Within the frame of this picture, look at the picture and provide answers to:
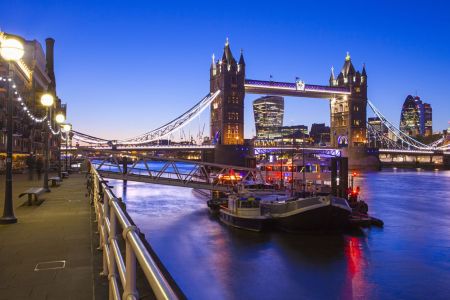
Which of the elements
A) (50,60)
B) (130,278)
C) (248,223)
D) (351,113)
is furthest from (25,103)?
(351,113)

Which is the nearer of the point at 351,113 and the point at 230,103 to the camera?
the point at 230,103

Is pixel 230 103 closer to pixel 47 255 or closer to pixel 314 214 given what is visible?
pixel 314 214

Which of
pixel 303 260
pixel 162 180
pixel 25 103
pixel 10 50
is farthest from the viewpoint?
pixel 25 103

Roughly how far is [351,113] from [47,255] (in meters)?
136

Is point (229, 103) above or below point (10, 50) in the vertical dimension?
above

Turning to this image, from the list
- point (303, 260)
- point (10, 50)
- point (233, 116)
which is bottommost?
point (303, 260)

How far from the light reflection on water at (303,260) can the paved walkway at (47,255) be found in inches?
334

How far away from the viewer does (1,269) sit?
584 centimetres

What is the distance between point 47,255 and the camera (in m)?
6.54

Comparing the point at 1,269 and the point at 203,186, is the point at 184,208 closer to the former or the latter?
the point at 203,186

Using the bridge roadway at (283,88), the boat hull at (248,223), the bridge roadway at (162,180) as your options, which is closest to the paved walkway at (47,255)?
the boat hull at (248,223)

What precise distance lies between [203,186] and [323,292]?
21940mm

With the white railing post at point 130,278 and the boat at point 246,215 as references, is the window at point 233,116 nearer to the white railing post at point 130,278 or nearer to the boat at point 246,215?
the boat at point 246,215

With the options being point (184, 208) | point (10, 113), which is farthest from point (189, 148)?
point (10, 113)
